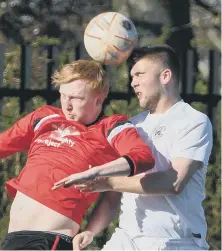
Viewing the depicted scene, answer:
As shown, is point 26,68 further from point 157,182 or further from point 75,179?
point 75,179

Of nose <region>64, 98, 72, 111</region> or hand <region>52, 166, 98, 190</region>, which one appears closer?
hand <region>52, 166, 98, 190</region>

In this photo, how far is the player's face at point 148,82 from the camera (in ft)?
19.2

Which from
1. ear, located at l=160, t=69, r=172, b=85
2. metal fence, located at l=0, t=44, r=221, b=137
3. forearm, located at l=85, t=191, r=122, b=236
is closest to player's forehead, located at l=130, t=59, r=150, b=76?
ear, located at l=160, t=69, r=172, b=85

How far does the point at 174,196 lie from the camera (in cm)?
568

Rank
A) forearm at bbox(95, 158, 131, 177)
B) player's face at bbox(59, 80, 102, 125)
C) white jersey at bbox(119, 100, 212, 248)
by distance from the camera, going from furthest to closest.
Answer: player's face at bbox(59, 80, 102, 125) → white jersey at bbox(119, 100, 212, 248) → forearm at bbox(95, 158, 131, 177)

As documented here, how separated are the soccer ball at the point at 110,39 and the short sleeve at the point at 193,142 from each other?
890 millimetres

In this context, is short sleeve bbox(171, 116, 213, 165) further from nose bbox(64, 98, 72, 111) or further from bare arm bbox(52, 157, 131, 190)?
nose bbox(64, 98, 72, 111)

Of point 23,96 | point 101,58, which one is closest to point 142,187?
point 101,58

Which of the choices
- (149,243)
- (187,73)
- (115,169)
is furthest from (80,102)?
(187,73)

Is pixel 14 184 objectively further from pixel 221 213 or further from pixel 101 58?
pixel 221 213

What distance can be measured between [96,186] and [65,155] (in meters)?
0.48

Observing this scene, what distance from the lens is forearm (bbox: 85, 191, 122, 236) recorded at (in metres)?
5.92

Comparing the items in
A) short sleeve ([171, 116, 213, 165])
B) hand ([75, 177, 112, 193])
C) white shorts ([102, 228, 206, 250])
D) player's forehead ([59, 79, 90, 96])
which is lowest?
white shorts ([102, 228, 206, 250])

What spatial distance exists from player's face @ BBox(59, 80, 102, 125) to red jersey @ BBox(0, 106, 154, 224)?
0.14 ft
